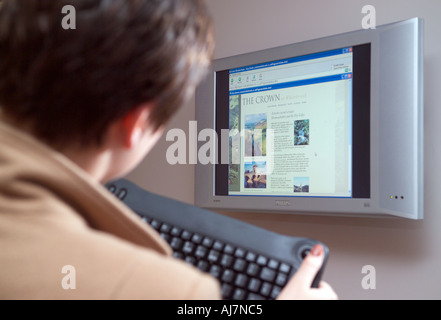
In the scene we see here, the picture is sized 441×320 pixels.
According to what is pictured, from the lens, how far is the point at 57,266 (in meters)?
0.31

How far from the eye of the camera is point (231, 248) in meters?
0.53

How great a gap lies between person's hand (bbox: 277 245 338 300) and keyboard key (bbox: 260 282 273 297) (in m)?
0.02

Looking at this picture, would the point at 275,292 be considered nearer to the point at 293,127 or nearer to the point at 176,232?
the point at 176,232

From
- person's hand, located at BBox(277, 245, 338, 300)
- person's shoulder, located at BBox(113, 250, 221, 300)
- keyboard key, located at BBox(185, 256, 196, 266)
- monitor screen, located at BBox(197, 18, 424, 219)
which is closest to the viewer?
person's shoulder, located at BBox(113, 250, 221, 300)

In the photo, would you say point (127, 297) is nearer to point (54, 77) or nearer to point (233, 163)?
point (54, 77)

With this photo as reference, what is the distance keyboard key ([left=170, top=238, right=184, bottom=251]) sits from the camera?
1.83 feet

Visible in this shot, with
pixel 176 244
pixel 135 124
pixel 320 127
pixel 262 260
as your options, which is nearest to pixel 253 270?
pixel 262 260

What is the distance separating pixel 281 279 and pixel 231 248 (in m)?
0.08

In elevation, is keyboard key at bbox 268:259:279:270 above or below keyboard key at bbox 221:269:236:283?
above

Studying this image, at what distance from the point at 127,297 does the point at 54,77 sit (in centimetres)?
18

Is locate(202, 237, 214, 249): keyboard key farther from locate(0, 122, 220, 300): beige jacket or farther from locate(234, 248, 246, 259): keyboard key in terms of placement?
locate(0, 122, 220, 300): beige jacket

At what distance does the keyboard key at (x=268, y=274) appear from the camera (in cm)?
48

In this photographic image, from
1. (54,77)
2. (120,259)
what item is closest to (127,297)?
(120,259)

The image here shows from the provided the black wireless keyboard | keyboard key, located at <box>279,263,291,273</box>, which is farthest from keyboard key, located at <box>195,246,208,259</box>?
keyboard key, located at <box>279,263,291,273</box>
